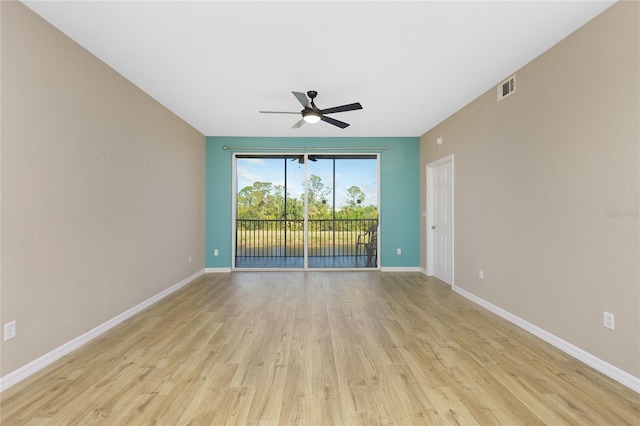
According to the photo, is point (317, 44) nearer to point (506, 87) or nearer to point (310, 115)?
point (310, 115)

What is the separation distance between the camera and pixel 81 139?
2555 millimetres

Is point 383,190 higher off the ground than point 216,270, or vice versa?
point 383,190

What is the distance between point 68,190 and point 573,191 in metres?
4.07

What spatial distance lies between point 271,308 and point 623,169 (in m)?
3.36

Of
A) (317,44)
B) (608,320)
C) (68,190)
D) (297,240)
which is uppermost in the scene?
(317,44)

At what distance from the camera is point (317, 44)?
100 inches

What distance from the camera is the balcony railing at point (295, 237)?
7145 mm

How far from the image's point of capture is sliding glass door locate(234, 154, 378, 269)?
6.64 m

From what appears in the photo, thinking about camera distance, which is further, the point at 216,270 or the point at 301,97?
the point at 216,270

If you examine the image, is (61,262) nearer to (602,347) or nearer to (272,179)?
(602,347)

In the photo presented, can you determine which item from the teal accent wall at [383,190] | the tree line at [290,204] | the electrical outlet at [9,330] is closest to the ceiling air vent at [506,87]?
the teal accent wall at [383,190]

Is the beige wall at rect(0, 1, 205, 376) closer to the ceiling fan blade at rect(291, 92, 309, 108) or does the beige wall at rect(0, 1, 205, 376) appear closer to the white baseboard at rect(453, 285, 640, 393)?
the ceiling fan blade at rect(291, 92, 309, 108)

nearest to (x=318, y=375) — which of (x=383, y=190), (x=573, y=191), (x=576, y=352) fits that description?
(x=576, y=352)

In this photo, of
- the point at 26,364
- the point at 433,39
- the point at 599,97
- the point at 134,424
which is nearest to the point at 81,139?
the point at 26,364
